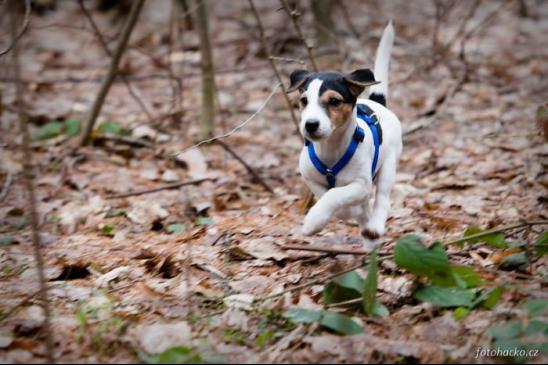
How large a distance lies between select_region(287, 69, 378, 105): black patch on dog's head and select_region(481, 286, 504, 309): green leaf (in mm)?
1307

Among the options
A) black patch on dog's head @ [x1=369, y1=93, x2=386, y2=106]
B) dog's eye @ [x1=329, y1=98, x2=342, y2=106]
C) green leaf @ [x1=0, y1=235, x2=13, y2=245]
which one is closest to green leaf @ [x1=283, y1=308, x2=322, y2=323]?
dog's eye @ [x1=329, y1=98, x2=342, y2=106]

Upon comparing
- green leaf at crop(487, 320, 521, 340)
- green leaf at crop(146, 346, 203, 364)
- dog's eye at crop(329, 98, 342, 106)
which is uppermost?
dog's eye at crop(329, 98, 342, 106)

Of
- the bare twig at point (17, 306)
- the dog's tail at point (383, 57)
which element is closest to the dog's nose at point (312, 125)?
the dog's tail at point (383, 57)

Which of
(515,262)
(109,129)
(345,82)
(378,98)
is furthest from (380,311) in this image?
(109,129)

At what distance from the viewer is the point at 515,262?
361cm

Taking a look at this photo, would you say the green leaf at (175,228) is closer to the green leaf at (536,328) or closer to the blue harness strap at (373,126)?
the blue harness strap at (373,126)

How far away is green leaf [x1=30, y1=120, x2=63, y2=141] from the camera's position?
733 centimetres

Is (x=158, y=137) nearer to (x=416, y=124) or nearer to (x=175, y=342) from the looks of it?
(x=416, y=124)

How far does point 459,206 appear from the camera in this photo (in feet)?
16.6

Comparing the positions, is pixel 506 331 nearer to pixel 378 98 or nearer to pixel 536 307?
pixel 536 307

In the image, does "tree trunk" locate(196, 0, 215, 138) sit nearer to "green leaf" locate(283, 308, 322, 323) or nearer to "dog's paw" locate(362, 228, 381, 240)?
"dog's paw" locate(362, 228, 381, 240)

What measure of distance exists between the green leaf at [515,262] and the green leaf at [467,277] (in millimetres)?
471

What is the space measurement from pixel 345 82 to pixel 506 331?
1673 mm

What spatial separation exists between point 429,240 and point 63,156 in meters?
3.98
